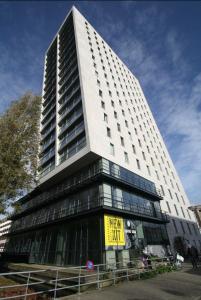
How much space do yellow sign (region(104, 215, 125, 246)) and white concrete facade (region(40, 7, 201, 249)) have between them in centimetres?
639

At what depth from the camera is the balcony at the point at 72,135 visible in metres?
22.9

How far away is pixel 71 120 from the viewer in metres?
25.8

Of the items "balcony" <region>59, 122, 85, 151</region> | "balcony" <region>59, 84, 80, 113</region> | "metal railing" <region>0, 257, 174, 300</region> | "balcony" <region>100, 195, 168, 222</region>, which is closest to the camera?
"metal railing" <region>0, 257, 174, 300</region>

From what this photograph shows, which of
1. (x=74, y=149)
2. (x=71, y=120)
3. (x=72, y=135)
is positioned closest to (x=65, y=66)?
(x=71, y=120)

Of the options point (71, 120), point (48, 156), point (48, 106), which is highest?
point (48, 106)

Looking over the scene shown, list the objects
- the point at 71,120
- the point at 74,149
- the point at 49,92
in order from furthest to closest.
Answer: the point at 49,92, the point at 71,120, the point at 74,149

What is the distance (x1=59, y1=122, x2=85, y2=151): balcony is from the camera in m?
22.9

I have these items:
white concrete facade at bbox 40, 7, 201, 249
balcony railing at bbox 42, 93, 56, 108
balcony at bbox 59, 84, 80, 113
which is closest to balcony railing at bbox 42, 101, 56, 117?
balcony railing at bbox 42, 93, 56, 108

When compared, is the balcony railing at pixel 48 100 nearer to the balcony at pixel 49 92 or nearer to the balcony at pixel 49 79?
Result: the balcony at pixel 49 92

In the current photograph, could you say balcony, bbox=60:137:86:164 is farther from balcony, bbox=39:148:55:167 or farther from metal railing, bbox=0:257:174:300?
metal railing, bbox=0:257:174:300

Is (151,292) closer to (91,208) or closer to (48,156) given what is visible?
(91,208)

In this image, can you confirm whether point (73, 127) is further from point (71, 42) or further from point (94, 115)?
point (71, 42)

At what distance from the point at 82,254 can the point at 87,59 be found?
89.7ft

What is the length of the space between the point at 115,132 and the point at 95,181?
8454 millimetres
